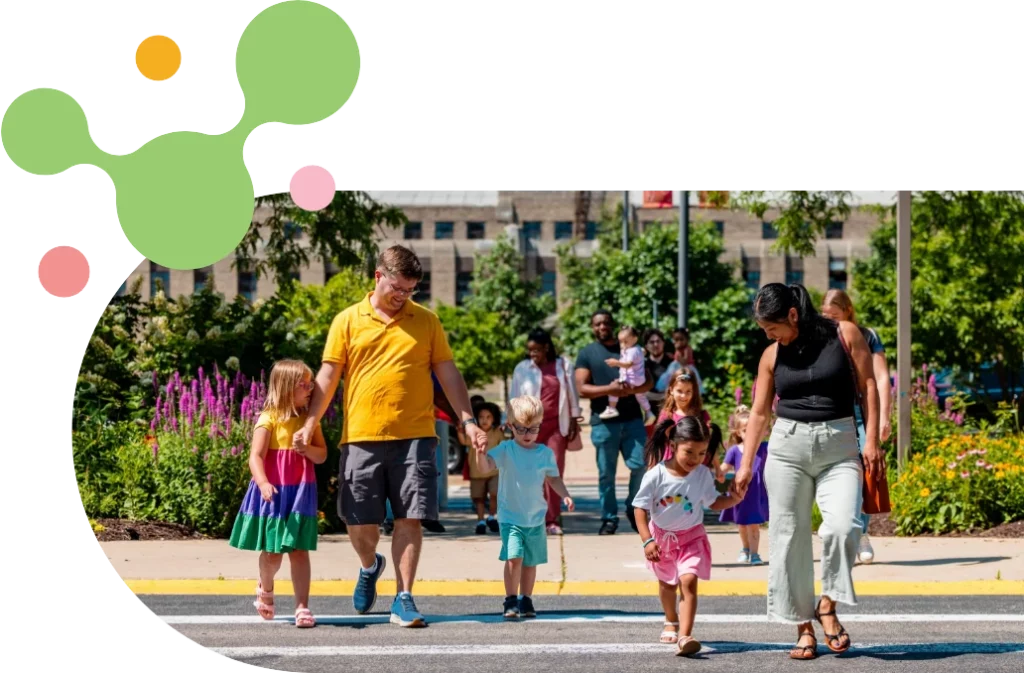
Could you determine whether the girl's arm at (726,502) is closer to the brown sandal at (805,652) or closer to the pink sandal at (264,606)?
the brown sandal at (805,652)

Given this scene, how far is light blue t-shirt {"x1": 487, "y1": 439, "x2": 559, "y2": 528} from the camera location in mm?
7590

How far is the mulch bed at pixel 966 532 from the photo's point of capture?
34.1 ft

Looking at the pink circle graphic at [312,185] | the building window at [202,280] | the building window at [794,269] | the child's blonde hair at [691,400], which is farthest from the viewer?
the building window at [794,269]

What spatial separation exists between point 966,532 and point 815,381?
15.0 feet

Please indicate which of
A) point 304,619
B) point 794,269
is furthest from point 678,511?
point 794,269

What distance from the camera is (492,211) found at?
866cm

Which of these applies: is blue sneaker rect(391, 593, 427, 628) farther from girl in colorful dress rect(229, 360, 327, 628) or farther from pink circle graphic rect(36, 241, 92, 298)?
pink circle graphic rect(36, 241, 92, 298)

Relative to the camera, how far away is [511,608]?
24.8ft

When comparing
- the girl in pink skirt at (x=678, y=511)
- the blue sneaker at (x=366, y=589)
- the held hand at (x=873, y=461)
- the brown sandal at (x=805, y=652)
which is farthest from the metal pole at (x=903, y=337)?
the blue sneaker at (x=366, y=589)

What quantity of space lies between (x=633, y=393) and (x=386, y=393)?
4.57m

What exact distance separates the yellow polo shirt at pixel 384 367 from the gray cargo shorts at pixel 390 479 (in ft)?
0.21

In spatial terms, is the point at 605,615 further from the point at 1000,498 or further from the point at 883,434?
the point at 1000,498

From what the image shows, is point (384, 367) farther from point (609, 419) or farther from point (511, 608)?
point (609, 419)

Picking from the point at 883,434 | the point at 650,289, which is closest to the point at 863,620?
the point at 883,434
